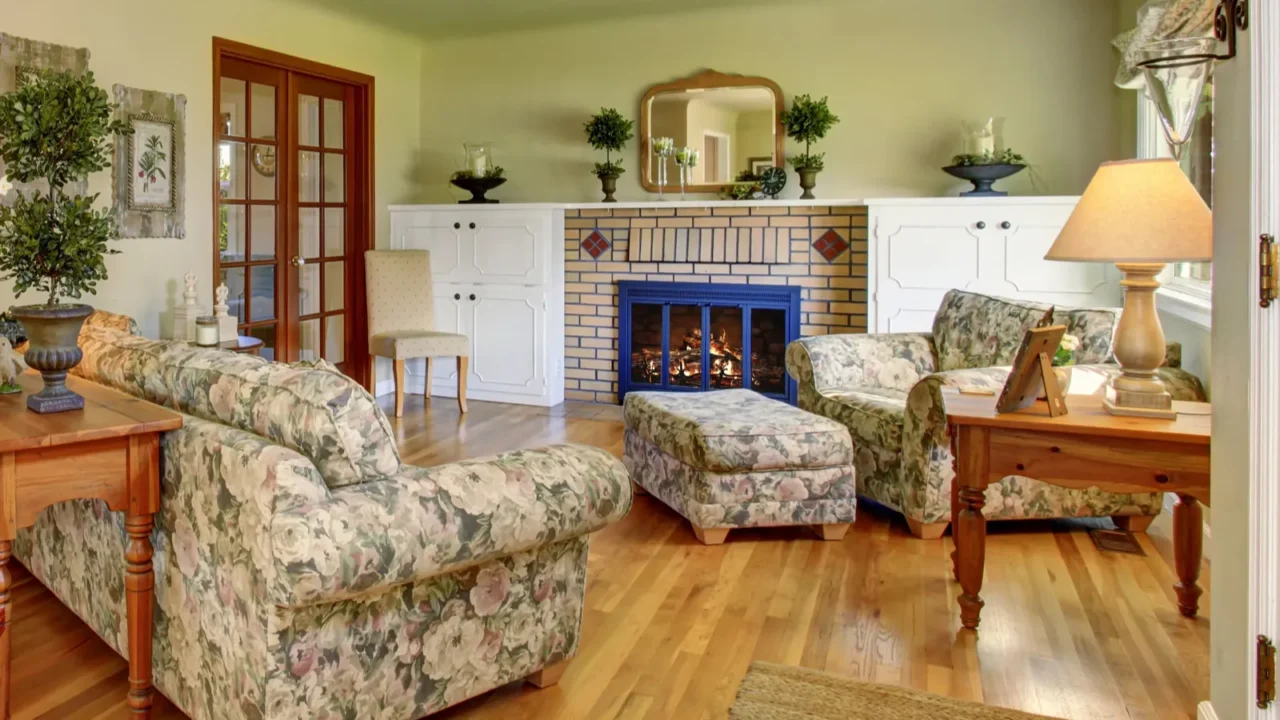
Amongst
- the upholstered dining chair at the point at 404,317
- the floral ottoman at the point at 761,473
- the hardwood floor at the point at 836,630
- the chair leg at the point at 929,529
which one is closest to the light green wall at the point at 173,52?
the upholstered dining chair at the point at 404,317

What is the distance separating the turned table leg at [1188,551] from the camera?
262 cm

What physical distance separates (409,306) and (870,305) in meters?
2.77

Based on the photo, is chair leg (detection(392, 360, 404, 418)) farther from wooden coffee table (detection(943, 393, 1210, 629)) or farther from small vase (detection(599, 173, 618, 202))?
wooden coffee table (detection(943, 393, 1210, 629))

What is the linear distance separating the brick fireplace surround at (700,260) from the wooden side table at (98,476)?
3.90 meters

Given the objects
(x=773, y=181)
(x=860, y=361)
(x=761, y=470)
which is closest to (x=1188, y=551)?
(x=761, y=470)

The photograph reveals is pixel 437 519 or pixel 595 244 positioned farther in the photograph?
pixel 595 244

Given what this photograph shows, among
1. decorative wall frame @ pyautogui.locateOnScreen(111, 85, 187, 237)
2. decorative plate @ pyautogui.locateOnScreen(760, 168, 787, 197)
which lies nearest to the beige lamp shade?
decorative plate @ pyautogui.locateOnScreen(760, 168, 787, 197)

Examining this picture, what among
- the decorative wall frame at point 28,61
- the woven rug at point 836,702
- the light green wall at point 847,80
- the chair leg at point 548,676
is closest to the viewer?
the woven rug at point 836,702

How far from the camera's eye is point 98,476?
74.9 inches

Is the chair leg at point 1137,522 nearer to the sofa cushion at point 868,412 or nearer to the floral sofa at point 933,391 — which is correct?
the floral sofa at point 933,391

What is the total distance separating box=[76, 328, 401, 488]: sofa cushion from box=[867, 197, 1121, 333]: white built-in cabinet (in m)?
3.65

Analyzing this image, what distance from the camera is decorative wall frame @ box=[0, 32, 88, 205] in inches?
152

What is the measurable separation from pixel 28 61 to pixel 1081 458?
13.9ft

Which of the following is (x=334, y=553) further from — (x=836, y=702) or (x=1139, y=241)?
(x=1139, y=241)
